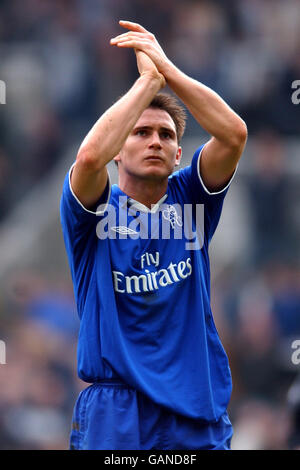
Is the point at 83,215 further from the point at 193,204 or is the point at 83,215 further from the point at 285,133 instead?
the point at 285,133

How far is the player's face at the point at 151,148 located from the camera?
4098 millimetres

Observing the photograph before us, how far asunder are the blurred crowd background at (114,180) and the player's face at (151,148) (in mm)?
3169

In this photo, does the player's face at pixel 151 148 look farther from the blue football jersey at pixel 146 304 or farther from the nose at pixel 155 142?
the blue football jersey at pixel 146 304

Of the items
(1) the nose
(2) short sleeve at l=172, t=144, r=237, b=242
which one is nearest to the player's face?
(1) the nose

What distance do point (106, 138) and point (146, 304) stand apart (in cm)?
78

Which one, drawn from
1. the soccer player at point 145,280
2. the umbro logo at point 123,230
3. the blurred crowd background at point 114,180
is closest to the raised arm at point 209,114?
the soccer player at point 145,280

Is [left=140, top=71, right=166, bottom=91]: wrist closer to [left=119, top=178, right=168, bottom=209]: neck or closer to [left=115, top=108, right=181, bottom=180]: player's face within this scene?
[left=115, top=108, right=181, bottom=180]: player's face

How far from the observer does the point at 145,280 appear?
13.0 feet

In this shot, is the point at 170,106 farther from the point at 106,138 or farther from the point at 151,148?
the point at 106,138

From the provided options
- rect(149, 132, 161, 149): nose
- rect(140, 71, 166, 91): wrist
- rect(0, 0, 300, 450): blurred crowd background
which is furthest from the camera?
rect(0, 0, 300, 450): blurred crowd background

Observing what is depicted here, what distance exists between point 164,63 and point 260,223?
5366 mm

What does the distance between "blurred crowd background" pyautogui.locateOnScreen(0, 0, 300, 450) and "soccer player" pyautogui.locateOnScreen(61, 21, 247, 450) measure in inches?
111

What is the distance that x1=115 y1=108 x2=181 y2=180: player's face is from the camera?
410 centimetres

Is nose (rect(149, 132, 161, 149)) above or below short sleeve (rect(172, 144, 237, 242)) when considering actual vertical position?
above
